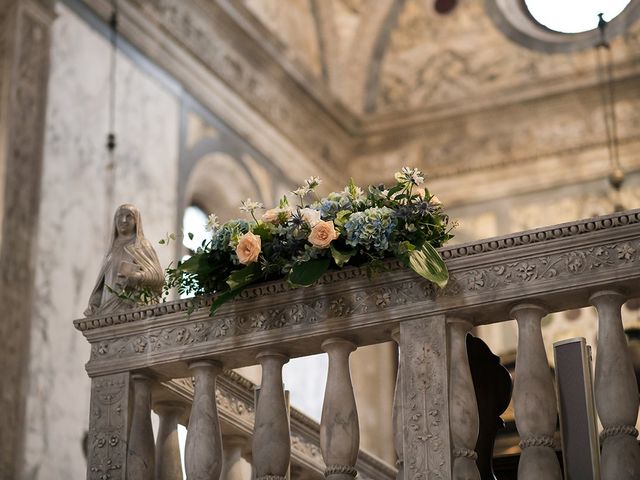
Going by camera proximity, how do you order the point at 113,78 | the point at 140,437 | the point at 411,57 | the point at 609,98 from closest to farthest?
the point at 140,437 → the point at 113,78 → the point at 609,98 → the point at 411,57

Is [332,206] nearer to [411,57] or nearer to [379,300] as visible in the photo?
[379,300]

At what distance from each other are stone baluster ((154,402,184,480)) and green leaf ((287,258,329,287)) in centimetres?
121

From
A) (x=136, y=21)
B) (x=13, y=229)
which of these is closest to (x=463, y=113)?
(x=136, y=21)

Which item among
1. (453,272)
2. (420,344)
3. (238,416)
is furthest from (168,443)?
(453,272)

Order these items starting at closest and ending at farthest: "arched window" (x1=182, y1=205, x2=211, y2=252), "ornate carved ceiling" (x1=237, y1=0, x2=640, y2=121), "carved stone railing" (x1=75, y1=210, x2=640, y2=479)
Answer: "carved stone railing" (x1=75, y1=210, x2=640, y2=479) < "arched window" (x1=182, y1=205, x2=211, y2=252) < "ornate carved ceiling" (x1=237, y1=0, x2=640, y2=121)

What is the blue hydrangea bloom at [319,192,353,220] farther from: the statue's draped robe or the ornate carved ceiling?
the ornate carved ceiling

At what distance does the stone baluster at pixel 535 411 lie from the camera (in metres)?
5.71

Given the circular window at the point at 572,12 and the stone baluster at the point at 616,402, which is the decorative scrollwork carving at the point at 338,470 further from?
the circular window at the point at 572,12

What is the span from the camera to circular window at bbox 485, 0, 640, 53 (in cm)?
1734

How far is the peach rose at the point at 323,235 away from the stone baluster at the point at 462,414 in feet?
2.44

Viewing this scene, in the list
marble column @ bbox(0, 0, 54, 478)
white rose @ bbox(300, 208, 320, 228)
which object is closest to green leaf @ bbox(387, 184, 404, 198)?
white rose @ bbox(300, 208, 320, 228)

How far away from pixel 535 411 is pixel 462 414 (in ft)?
1.08

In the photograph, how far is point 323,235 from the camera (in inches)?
253

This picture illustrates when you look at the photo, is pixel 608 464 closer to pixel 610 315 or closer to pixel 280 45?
pixel 610 315
